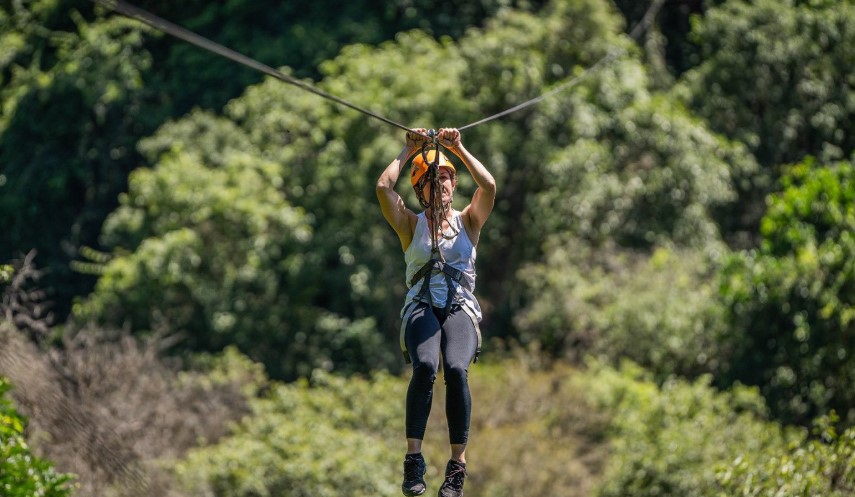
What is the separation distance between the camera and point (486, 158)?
74.8ft

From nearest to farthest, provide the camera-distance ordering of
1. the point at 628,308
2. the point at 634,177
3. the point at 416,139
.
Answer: the point at 416,139
the point at 628,308
the point at 634,177

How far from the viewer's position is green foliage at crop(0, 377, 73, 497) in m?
8.75

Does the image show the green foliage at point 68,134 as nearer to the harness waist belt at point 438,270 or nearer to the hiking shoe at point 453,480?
the harness waist belt at point 438,270

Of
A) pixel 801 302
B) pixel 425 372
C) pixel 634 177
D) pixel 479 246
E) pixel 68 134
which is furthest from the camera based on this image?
pixel 68 134

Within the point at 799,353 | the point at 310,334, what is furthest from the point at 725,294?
the point at 310,334

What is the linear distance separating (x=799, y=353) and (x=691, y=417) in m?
1.74

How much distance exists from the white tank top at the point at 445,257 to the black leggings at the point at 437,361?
94mm

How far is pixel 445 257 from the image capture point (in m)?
7.63

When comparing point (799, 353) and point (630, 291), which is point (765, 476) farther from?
point (630, 291)

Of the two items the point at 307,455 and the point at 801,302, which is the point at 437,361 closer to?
the point at 307,455

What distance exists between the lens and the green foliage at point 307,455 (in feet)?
55.8

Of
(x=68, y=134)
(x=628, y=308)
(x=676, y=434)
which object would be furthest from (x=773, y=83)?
(x=68, y=134)

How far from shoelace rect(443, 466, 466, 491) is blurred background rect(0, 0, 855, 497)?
4.73 meters

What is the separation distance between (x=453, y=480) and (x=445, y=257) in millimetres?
1187
